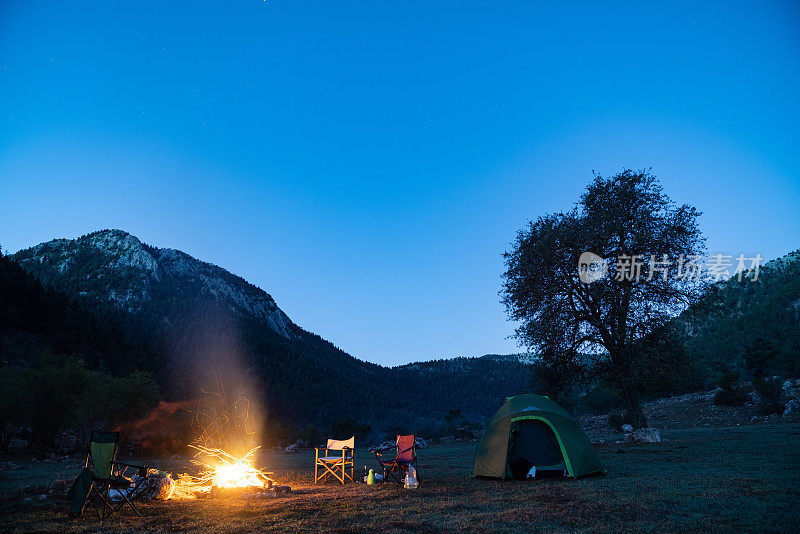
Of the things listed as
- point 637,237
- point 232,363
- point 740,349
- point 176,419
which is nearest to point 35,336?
point 232,363

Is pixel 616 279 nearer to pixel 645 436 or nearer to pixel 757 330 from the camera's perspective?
pixel 645 436

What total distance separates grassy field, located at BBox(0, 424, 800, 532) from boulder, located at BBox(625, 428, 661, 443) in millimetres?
5813

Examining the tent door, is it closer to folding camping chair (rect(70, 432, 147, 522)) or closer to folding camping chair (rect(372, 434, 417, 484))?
folding camping chair (rect(372, 434, 417, 484))

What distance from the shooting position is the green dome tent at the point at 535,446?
34.4 ft

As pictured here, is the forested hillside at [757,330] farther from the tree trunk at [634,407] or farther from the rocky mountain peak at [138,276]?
the rocky mountain peak at [138,276]

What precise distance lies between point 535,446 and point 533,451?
0.14m

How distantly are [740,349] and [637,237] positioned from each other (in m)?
36.5

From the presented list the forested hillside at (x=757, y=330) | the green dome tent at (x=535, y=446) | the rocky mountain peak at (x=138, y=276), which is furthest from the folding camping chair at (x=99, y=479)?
the rocky mountain peak at (x=138, y=276)

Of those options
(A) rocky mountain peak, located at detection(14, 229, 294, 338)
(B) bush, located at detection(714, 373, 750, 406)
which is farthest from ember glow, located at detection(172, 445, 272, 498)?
(A) rocky mountain peak, located at detection(14, 229, 294, 338)

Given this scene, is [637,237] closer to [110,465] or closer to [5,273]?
[110,465]

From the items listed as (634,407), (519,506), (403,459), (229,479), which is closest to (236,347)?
(634,407)

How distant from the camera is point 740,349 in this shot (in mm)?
43375

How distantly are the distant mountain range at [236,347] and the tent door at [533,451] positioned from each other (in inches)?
1923

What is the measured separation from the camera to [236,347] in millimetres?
76438
